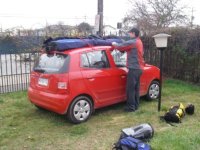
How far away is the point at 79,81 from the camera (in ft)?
20.0

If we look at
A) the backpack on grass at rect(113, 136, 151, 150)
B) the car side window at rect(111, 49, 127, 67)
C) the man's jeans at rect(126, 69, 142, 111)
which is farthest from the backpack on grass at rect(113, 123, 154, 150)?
the car side window at rect(111, 49, 127, 67)

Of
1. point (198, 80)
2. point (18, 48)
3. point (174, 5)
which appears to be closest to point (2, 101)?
point (18, 48)

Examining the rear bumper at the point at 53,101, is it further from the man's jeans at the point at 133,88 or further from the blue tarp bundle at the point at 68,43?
the man's jeans at the point at 133,88

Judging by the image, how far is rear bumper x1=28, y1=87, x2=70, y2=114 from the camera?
234 inches

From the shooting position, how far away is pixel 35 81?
661cm

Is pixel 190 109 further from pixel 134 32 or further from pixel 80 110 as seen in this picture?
pixel 80 110

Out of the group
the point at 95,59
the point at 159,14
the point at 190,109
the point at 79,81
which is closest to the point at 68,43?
the point at 95,59

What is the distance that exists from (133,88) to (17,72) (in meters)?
4.71

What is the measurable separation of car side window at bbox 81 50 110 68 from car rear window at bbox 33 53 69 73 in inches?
16.2

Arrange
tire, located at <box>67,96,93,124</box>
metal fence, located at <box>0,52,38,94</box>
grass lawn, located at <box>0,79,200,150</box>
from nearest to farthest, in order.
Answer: grass lawn, located at <box>0,79,200,150</box> → tire, located at <box>67,96,93,124</box> → metal fence, located at <box>0,52,38,94</box>

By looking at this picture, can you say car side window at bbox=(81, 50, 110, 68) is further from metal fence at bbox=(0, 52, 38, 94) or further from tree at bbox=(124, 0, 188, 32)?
tree at bbox=(124, 0, 188, 32)

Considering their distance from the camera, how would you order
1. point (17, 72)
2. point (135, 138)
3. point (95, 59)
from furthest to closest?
point (17, 72)
point (95, 59)
point (135, 138)

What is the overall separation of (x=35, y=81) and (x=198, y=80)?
6.15 metres

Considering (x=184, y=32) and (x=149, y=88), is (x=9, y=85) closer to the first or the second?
(x=149, y=88)
